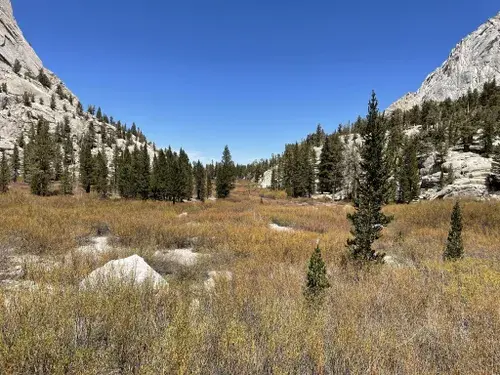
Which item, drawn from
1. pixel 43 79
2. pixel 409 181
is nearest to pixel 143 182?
pixel 409 181

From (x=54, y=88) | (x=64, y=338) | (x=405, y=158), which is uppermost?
(x=54, y=88)

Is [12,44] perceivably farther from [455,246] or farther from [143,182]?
[455,246]

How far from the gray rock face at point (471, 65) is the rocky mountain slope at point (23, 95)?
16481cm

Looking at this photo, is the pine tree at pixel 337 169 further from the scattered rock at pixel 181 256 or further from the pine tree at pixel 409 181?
the scattered rock at pixel 181 256

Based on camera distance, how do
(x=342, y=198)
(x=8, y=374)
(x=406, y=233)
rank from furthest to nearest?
(x=342, y=198) < (x=406, y=233) < (x=8, y=374)

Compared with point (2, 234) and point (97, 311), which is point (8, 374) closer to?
point (97, 311)

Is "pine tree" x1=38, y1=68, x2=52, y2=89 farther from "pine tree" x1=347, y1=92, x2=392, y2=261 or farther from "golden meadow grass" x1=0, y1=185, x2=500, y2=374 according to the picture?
"pine tree" x1=347, y1=92, x2=392, y2=261

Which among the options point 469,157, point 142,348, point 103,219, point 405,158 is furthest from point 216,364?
point 469,157

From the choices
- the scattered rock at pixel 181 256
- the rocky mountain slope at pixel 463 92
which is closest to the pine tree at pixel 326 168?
the rocky mountain slope at pixel 463 92

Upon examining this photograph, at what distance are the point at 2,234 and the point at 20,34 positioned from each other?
482 ft

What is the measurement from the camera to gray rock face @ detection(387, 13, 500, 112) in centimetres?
12256

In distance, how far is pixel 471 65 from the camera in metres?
131

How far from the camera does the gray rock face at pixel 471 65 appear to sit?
123 m

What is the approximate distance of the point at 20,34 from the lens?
107875 millimetres
